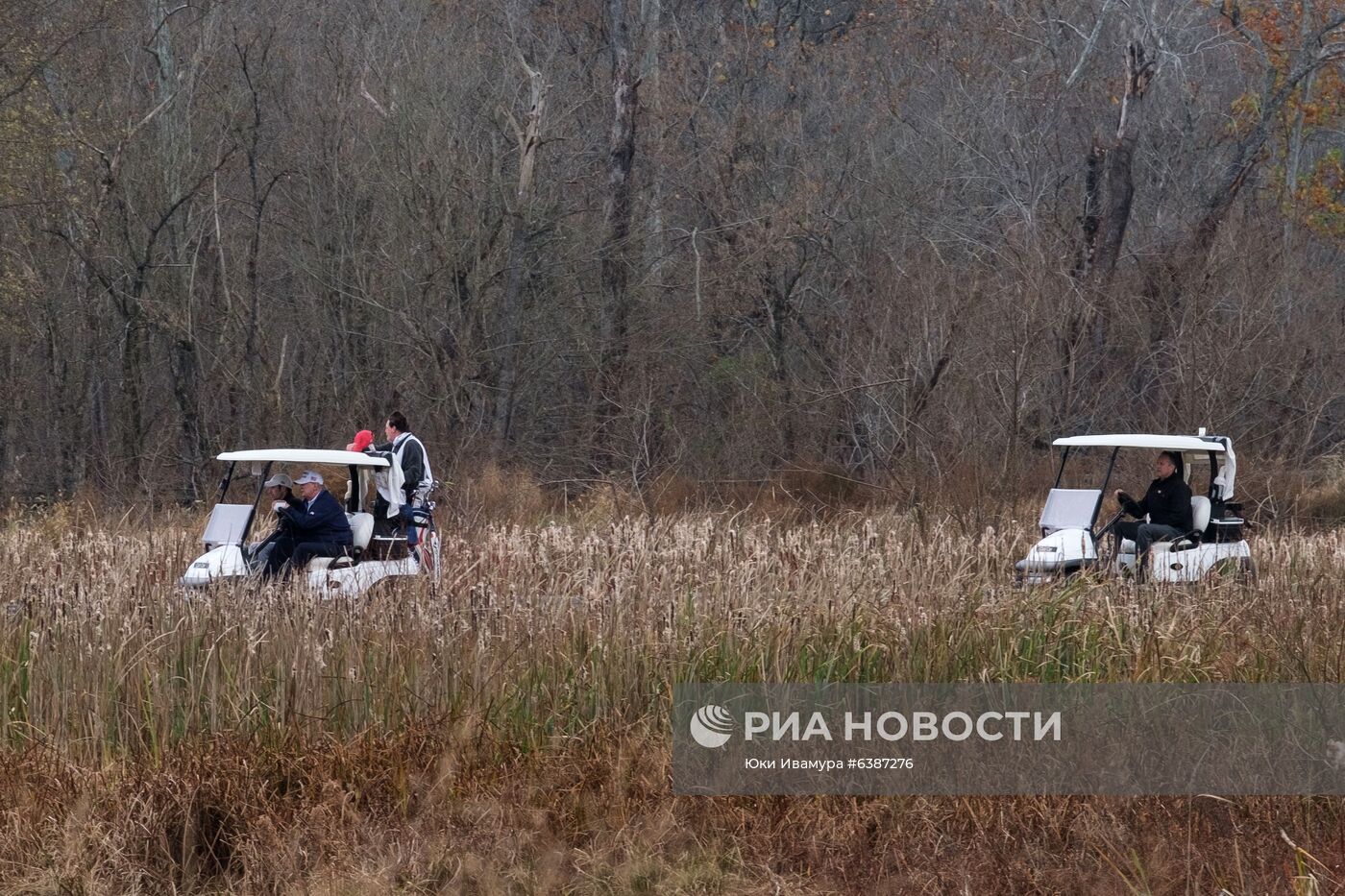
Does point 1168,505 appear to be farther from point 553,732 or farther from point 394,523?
point 553,732

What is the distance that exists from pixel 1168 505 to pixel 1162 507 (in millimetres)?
44

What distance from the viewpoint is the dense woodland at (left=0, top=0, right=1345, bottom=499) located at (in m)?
21.5

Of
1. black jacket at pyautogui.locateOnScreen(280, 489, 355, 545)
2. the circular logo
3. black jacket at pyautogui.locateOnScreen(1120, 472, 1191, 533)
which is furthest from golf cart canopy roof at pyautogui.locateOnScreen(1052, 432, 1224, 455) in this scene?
the circular logo

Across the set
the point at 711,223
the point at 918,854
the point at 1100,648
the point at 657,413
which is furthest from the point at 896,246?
the point at 918,854

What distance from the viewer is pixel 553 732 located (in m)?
7.49

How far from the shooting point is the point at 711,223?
1055 inches

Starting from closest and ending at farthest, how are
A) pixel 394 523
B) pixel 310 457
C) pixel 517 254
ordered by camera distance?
pixel 310 457 → pixel 394 523 → pixel 517 254

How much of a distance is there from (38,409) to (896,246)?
13.4 metres

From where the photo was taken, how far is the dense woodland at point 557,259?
21.5 m

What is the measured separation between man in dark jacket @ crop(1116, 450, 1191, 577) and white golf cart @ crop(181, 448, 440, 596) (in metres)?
5.03

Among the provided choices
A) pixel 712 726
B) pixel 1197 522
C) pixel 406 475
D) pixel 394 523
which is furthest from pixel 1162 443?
pixel 712 726

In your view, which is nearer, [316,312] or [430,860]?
[430,860]

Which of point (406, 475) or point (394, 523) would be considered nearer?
point (394, 523)

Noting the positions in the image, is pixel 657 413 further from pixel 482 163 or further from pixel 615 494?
pixel 615 494
